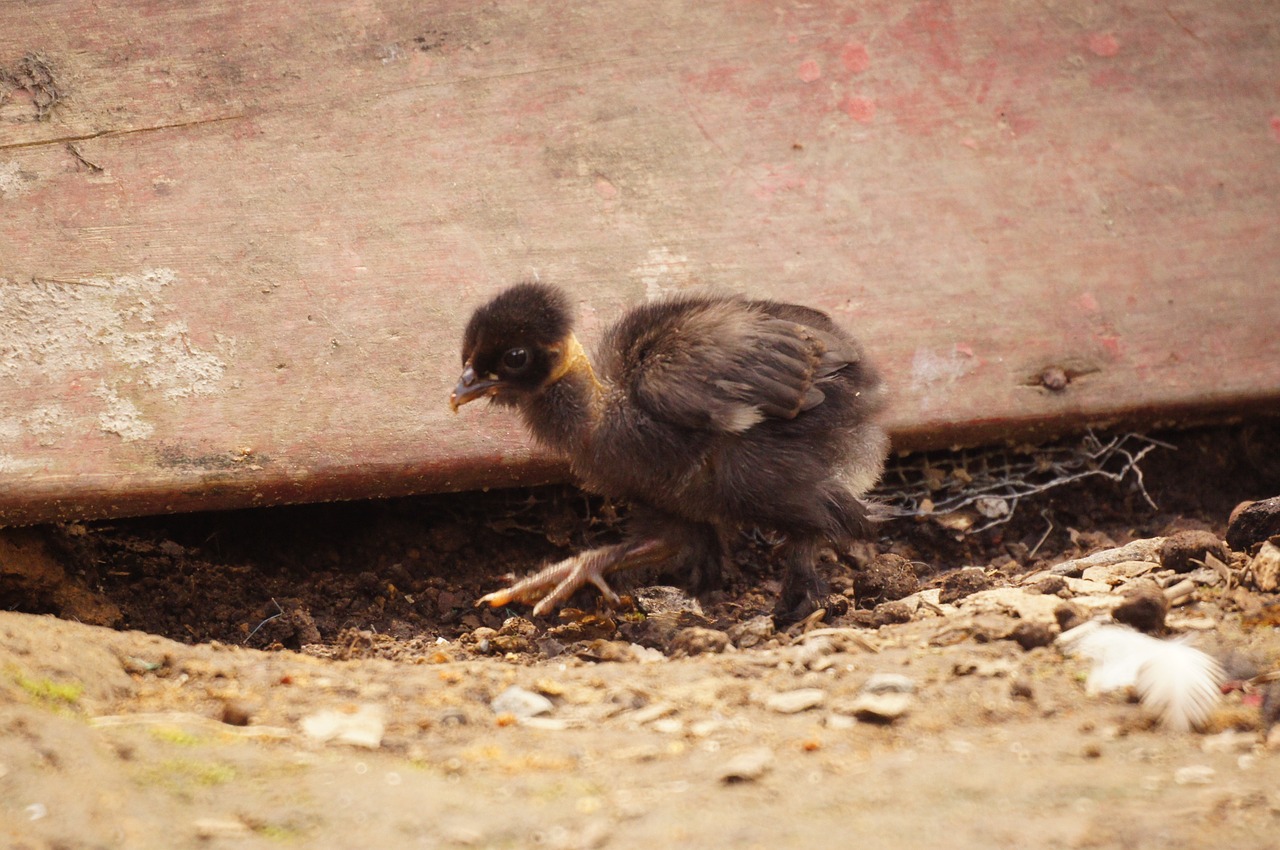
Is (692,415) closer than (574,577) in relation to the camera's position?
Yes

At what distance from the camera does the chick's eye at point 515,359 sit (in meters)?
3.44

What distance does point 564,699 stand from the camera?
9.00ft

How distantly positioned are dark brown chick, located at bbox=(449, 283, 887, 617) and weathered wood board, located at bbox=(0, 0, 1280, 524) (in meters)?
0.40

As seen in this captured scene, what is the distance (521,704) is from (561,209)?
1925 millimetres

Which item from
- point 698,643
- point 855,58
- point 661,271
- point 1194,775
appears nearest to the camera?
point 1194,775

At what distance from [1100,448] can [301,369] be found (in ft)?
9.15

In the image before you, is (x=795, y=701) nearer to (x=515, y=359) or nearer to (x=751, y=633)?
(x=751, y=633)

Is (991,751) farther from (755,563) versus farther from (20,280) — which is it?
(20,280)

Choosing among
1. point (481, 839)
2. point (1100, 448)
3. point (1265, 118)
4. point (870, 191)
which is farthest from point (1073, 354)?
point (481, 839)

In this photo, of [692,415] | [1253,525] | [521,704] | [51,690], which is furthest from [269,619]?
[1253,525]

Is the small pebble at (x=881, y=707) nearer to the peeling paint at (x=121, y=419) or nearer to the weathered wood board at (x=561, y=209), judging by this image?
the weathered wood board at (x=561, y=209)

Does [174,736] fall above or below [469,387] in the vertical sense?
below

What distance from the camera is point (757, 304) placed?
12.3 feet

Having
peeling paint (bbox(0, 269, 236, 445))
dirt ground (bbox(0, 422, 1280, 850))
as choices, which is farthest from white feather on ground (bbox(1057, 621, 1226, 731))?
peeling paint (bbox(0, 269, 236, 445))
